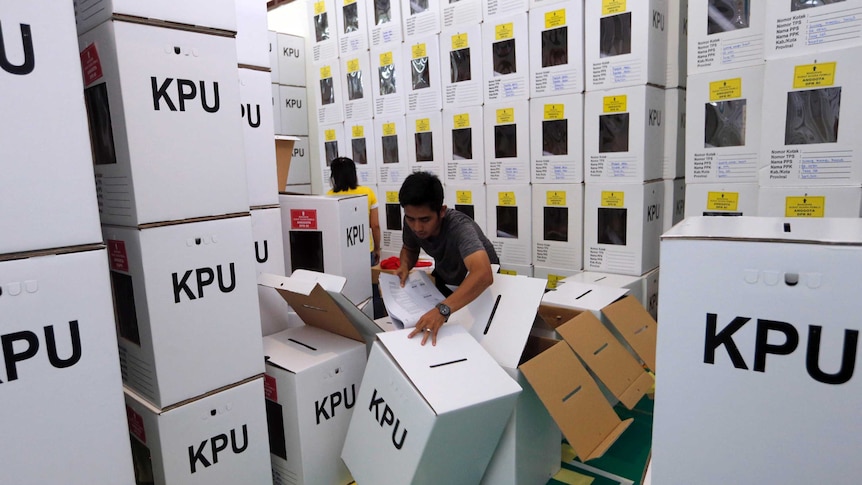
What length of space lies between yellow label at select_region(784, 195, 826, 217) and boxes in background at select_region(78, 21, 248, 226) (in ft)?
5.87

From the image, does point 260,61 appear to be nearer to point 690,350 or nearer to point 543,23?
point 543,23

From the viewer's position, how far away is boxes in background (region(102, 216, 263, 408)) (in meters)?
1.22

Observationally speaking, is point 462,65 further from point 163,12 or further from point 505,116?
point 163,12

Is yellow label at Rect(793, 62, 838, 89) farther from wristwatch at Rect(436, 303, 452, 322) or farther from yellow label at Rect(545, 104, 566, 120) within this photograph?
wristwatch at Rect(436, 303, 452, 322)

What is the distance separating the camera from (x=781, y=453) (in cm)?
60

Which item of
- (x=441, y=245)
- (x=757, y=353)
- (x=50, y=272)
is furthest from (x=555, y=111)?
(x=50, y=272)

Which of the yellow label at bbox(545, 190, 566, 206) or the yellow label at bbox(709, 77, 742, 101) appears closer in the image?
the yellow label at bbox(709, 77, 742, 101)

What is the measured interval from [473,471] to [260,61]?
1.54m

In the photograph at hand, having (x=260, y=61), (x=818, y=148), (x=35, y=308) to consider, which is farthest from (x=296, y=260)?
(x=818, y=148)

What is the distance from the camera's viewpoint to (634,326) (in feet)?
6.06

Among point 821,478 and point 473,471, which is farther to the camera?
point 473,471

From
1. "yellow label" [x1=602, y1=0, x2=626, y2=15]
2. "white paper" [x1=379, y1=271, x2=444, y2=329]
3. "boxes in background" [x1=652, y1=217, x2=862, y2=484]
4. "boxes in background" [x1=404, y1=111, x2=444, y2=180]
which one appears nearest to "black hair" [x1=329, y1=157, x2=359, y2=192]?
"boxes in background" [x1=404, y1=111, x2=444, y2=180]

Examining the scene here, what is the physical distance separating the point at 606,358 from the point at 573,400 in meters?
0.24

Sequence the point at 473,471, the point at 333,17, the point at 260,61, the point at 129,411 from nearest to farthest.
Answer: the point at 129,411 → the point at 473,471 → the point at 260,61 → the point at 333,17
